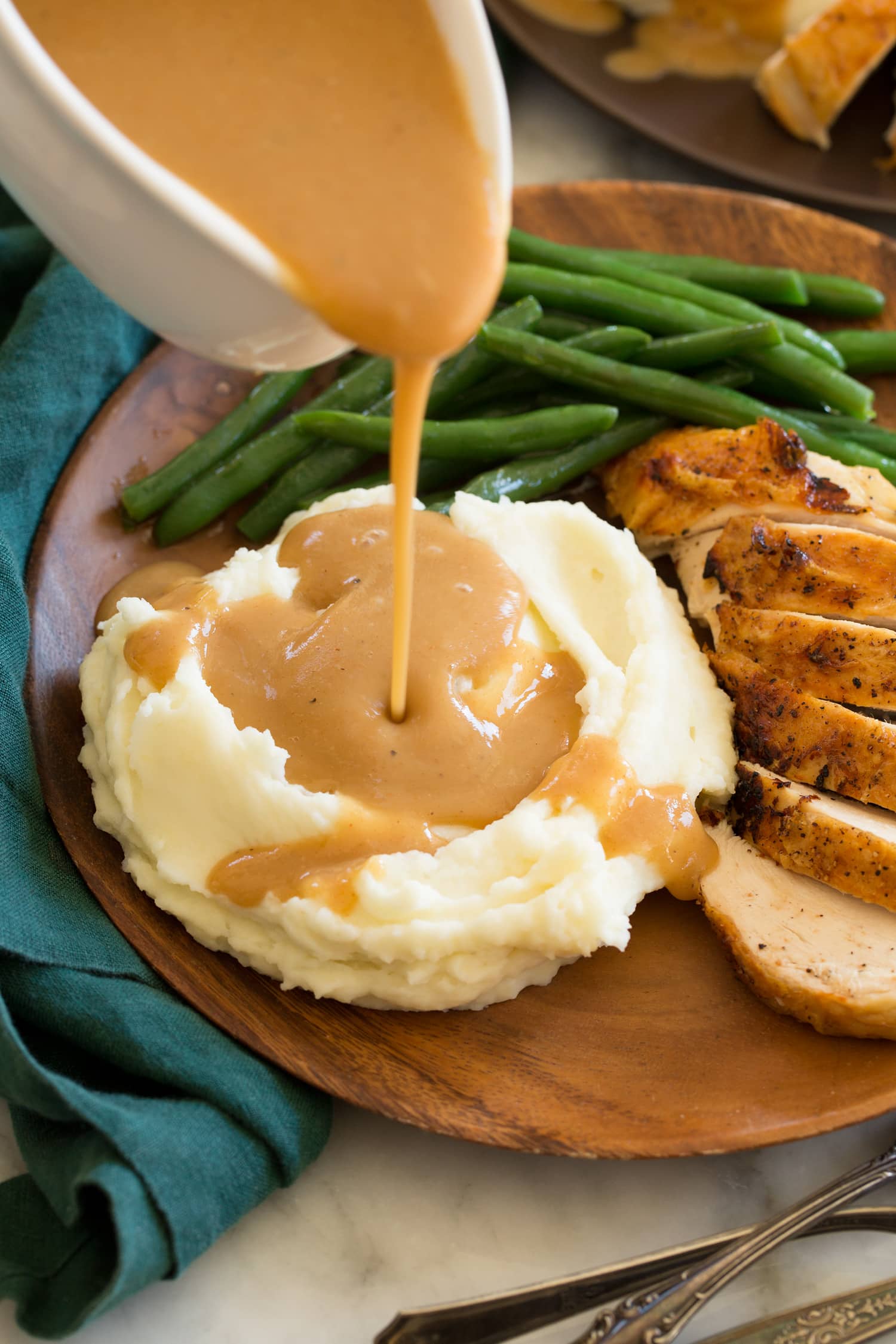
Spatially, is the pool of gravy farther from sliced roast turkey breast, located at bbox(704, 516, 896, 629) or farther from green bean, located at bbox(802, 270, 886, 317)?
green bean, located at bbox(802, 270, 886, 317)

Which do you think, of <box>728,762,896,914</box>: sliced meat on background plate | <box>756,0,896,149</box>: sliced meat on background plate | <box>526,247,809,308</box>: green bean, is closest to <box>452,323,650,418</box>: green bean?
<box>526,247,809,308</box>: green bean

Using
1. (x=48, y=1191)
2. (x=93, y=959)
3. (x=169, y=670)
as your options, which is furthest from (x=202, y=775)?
(x=48, y=1191)

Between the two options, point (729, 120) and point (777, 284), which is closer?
point (777, 284)

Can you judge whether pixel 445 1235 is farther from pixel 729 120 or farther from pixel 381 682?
pixel 729 120

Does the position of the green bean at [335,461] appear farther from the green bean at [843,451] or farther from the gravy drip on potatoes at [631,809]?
the gravy drip on potatoes at [631,809]

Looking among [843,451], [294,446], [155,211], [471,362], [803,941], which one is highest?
[155,211]

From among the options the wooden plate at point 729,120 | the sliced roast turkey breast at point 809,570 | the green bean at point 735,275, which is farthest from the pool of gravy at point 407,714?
the wooden plate at point 729,120

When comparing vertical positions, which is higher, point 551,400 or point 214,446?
point 214,446

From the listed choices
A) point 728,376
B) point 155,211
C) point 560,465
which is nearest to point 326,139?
point 155,211
